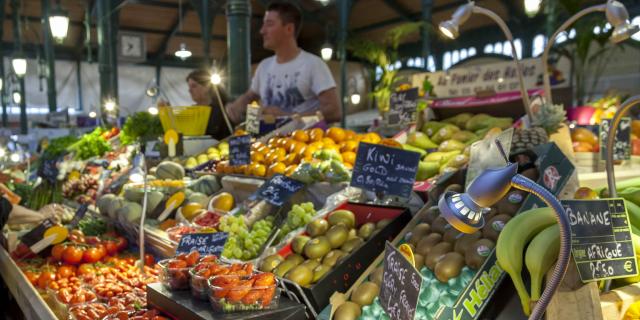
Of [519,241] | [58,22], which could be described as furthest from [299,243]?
[58,22]

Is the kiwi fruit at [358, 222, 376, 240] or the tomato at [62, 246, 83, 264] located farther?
the tomato at [62, 246, 83, 264]

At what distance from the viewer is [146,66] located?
28.5 metres

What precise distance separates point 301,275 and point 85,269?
6.03 feet

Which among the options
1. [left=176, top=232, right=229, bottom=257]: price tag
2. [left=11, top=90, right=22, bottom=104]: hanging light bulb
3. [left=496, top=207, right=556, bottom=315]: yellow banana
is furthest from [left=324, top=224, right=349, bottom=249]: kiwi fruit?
[left=11, top=90, right=22, bottom=104]: hanging light bulb

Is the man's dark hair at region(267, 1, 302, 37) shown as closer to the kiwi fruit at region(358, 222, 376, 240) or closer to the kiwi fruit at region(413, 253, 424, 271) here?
the kiwi fruit at region(358, 222, 376, 240)

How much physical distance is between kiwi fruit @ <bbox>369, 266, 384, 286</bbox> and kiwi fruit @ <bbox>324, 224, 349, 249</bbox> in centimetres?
26

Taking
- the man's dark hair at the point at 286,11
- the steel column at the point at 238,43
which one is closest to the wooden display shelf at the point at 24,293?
the man's dark hair at the point at 286,11

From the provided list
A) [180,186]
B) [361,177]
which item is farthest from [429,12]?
[361,177]

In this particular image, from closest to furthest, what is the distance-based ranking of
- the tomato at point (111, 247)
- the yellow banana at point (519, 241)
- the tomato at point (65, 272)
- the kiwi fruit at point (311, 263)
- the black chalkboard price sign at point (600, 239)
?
the black chalkboard price sign at point (600, 239)
the yellow banana at point (519, 241)
the kiwi fruit at point (311, 263)
the tomato at point (65, 272)
the tomato at point (111, 247)

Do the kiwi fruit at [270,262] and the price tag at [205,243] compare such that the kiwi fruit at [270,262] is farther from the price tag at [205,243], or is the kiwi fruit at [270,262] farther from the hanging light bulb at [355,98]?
the hanging light bulb at [355,98]

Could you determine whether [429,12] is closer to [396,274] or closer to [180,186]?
[180,186]

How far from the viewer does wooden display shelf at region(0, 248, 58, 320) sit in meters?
2.49

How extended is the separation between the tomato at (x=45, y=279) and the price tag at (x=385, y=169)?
1.81 m

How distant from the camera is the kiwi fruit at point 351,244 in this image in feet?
6.65
